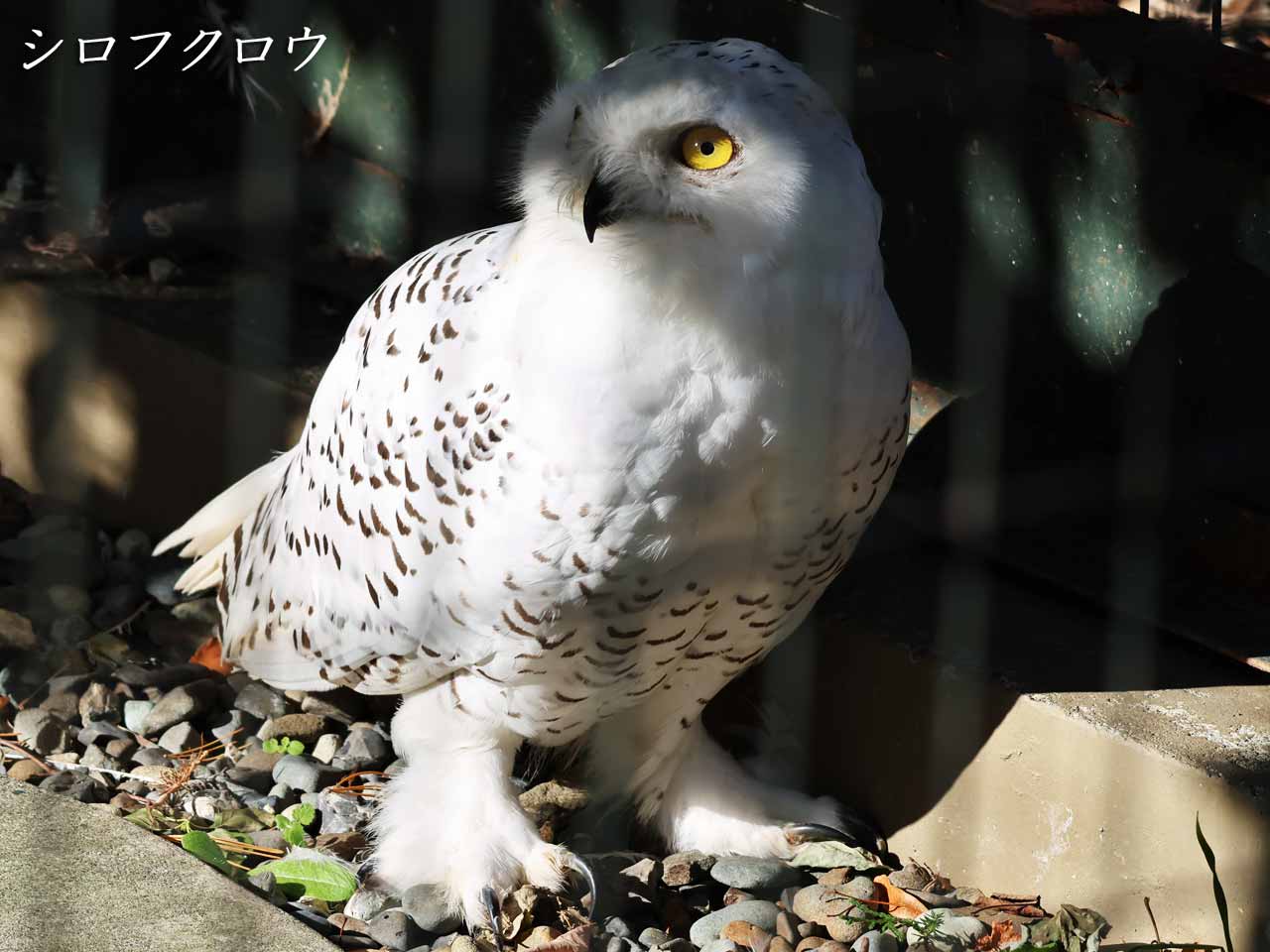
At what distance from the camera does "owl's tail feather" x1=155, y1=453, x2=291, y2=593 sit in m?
3.37

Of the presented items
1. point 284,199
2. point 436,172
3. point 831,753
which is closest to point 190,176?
point 284,199

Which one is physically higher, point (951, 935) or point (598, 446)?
point (598, 446)

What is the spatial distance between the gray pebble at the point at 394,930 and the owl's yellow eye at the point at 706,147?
138 cm

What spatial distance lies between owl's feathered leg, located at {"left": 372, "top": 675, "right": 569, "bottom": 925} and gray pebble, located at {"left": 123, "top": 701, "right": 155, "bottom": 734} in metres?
0.73

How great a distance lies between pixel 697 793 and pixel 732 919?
31 centimetres

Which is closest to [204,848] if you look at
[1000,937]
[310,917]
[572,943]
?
[310,917]

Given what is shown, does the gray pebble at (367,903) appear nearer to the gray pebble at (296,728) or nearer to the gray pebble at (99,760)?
the gray pebble at (296,728)

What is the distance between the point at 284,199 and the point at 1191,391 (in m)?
2.52

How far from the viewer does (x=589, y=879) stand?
2797 millimetres

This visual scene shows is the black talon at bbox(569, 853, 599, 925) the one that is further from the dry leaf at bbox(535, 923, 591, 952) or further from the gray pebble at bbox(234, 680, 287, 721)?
the gray pebble at bbox(234, 680, 287, 721)

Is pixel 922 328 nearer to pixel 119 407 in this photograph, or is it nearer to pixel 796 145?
pixel 796 145

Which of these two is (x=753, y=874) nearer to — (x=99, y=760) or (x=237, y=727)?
(x=237, y=727)

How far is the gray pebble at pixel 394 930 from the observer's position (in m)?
2.70

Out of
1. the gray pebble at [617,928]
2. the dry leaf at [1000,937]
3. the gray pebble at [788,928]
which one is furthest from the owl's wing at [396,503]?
the dry leaf at [1000,937]
